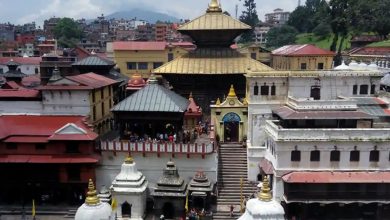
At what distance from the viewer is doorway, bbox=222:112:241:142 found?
37375 mm

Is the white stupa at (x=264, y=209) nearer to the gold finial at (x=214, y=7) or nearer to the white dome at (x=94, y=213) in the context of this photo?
the white dome at (x=94, y=213)

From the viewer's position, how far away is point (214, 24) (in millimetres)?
43594

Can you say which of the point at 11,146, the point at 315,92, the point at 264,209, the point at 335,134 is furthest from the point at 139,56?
the point at 264,209

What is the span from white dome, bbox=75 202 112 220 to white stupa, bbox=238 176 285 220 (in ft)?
18.8

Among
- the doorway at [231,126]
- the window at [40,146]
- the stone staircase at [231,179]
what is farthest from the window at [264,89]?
the window at [40,146]

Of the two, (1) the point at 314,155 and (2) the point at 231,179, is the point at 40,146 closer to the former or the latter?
(2) the point at 231,179

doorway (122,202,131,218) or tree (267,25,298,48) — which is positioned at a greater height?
tree (267,25,298,48)

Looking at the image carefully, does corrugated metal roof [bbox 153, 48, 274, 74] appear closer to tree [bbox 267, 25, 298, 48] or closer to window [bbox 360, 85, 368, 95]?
window [bbox 360, 85, 368, 95]

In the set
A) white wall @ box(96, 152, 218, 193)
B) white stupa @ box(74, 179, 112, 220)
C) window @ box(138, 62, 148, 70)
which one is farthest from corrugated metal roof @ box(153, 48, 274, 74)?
window @ box(138, 62, 148, 70)

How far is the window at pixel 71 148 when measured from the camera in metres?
32.1

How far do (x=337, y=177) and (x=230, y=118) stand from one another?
36.3 ft

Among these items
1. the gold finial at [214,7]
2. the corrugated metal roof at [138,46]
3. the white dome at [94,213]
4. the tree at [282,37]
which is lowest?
the white dome at [94,213]

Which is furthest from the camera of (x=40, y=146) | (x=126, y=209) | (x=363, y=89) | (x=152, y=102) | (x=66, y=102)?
(x=66, y=102)

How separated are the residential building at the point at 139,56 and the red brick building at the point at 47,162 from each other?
42809mm
